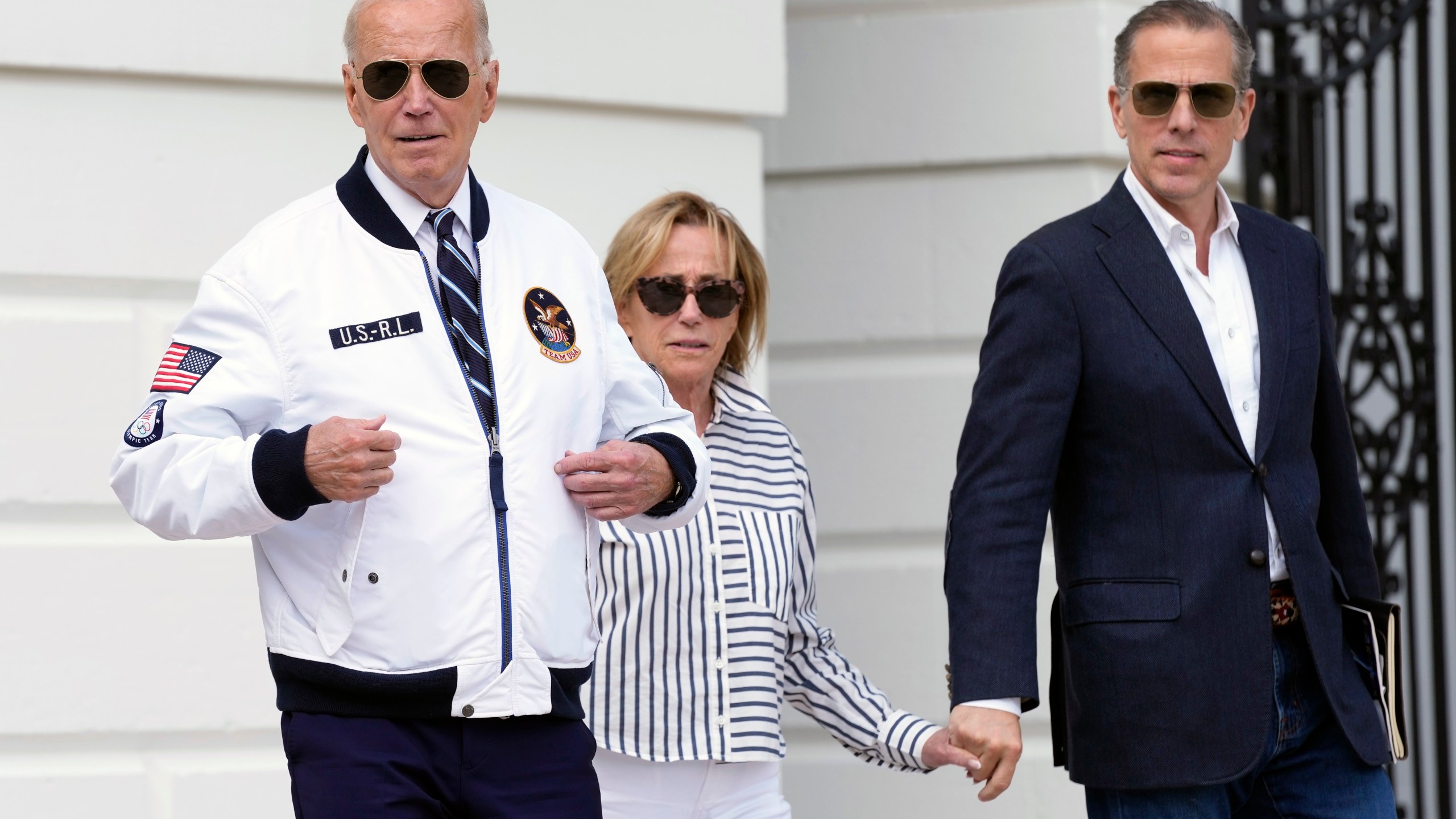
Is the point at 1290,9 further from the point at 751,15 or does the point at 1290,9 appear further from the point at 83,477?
the point at 83,477

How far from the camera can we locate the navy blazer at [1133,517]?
103 inches

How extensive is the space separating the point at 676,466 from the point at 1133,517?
0.72 metres

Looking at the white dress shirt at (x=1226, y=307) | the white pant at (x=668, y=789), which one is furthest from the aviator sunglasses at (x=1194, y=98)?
Answer: the white pant at (x=668, y=789)

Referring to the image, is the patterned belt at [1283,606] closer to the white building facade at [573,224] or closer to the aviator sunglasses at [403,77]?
the aviator sunglasses at [403,77]

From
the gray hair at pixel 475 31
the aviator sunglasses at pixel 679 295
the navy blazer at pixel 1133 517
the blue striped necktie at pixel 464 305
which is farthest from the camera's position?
the aviator sunglasses at pixel 679 295

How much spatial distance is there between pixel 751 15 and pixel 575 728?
2.32m

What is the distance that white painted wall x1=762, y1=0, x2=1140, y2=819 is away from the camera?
462 centimetres

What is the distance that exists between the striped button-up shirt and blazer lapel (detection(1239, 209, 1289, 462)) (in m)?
0.77

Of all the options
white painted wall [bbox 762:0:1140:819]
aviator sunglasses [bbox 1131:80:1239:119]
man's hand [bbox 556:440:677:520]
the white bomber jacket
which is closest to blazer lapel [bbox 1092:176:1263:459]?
aviator sunglasses [bbox 1131:80:1239:119]

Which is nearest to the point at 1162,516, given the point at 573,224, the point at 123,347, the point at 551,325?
the point at 551,325

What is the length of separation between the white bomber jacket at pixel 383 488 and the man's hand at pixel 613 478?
0.03m

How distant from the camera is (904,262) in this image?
4.75m

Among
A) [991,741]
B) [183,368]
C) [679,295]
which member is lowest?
[991,741]

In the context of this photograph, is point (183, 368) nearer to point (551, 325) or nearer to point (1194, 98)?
point (551, 325)
